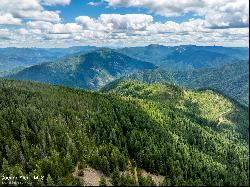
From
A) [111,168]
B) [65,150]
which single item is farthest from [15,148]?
[111,168]

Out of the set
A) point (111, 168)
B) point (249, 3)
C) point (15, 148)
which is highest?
point (249, 3)

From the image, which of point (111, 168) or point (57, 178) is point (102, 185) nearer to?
point (57, 178)

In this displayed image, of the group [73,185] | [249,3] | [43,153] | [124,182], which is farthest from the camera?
[43,153]

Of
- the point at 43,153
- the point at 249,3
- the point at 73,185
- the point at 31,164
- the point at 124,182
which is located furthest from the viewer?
the point at 43,153

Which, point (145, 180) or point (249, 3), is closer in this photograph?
point (249, 3)

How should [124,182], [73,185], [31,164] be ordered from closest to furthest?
1. [73,185]
2. [124,182]
3. [31,164]

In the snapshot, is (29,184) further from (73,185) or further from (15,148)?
(15,148)

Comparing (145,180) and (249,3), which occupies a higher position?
(249,3)

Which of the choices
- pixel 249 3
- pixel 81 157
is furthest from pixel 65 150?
pixel 249 3

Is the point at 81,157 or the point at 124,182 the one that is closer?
the point at 124,182
